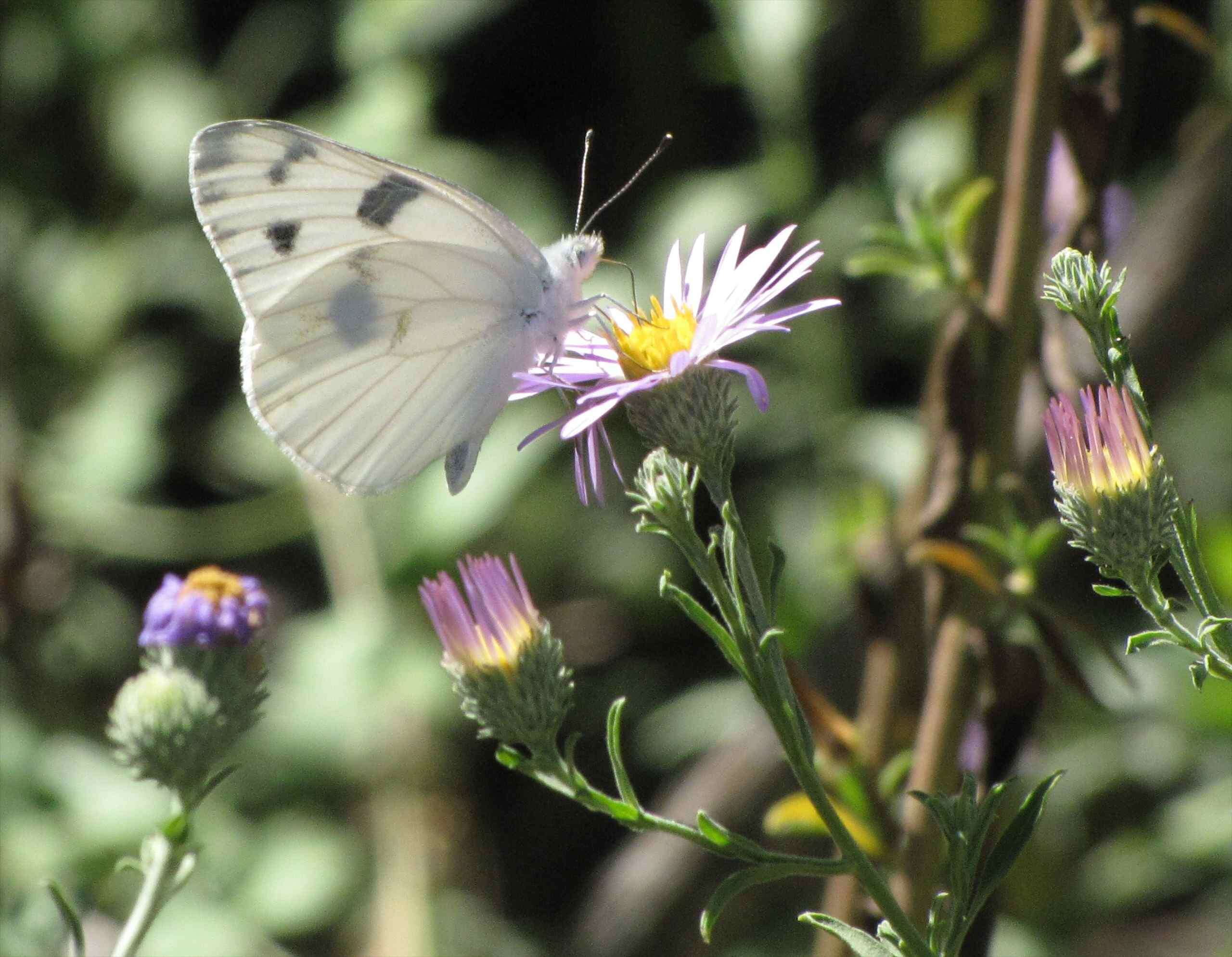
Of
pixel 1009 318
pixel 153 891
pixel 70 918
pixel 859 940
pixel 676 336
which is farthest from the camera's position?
pixel 1009 318

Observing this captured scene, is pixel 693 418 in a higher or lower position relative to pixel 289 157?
lower

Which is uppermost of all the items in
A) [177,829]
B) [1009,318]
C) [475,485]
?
[1009,318]

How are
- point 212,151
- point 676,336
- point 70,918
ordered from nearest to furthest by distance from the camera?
point 70,918
point 676,336
point 212,151

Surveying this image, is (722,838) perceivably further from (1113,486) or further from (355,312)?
(355,312)

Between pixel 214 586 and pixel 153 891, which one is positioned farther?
pixel 214 586

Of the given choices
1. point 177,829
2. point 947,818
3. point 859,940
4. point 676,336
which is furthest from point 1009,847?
point 177,829

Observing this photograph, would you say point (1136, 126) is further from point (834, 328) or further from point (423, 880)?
point (423, 880)

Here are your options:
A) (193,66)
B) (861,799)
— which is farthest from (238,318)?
(861,799)
